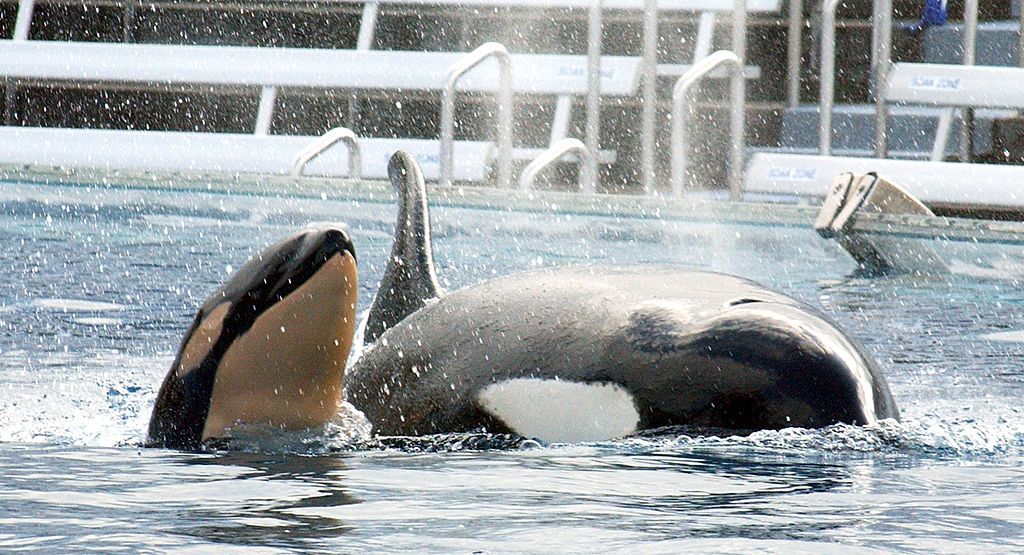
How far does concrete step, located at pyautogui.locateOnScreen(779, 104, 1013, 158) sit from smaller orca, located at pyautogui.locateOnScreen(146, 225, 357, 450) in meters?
8.66

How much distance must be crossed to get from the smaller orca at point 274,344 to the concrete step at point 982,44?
28.9 ft

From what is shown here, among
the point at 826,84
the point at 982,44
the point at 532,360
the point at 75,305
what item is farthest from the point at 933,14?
the point at 532,360

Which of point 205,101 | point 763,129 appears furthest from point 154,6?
point 763,129

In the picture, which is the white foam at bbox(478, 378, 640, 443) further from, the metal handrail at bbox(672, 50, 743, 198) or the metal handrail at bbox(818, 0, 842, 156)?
the metal handrail at bbox(818, 0, 842, 156)

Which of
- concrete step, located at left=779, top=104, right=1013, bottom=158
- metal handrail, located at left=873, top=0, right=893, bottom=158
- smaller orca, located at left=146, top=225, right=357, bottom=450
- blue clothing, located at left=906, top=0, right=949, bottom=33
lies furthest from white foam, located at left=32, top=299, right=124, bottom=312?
blue clothing, located at left=906, top=0, right=949, bottom=33

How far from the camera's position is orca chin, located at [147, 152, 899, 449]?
3.13m

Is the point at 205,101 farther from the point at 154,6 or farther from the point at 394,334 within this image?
the point at 394,334

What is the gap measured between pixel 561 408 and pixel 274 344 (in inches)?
21.1

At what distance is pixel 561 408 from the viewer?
3266 millimetres

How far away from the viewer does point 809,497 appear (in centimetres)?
289

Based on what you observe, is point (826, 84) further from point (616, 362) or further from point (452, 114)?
point (616, 362)

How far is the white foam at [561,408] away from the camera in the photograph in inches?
126

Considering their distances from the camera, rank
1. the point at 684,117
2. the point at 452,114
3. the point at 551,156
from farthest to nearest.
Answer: the point at 452,114
the point at 551,156
the point at 684,117

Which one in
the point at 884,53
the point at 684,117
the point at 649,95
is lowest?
the point at 684,117
